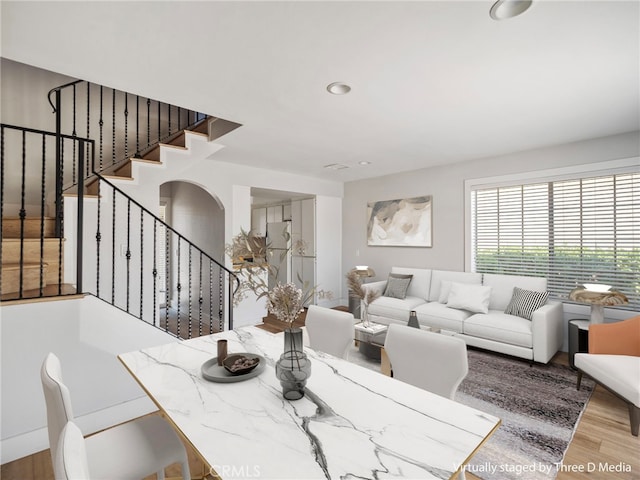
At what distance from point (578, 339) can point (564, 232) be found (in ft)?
4.50

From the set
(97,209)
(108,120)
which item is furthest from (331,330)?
(108,120)

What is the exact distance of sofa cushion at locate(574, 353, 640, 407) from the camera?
2.19 m

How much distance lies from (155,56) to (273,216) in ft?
16.7

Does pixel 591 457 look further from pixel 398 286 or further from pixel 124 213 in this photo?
pixel 124 213

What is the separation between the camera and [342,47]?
187 cm

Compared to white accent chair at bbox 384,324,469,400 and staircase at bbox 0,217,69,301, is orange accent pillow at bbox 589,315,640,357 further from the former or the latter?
staircase at bbox 0,217,69,301

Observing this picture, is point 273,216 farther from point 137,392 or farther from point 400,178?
point 137,392

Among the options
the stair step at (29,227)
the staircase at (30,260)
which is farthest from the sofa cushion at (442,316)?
the stair step at (29,227)

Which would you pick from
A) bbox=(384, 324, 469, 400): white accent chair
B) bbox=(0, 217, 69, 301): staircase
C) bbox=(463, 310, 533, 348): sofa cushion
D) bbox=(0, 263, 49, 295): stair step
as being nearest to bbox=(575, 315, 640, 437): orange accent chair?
bbox=(463, 310, 533, 348): sofa cushion

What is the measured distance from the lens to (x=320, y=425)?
108 centimetres

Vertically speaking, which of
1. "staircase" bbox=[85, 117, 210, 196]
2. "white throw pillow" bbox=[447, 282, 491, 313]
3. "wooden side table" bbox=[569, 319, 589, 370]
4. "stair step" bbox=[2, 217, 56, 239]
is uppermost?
"staircase" bbox=[85, 117, 210, 196]

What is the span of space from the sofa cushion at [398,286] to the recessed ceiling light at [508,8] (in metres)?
3.73

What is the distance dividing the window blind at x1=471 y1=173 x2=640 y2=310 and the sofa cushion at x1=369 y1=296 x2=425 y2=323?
1.09 m

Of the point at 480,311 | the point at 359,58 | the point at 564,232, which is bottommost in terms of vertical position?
the point at 480,311
